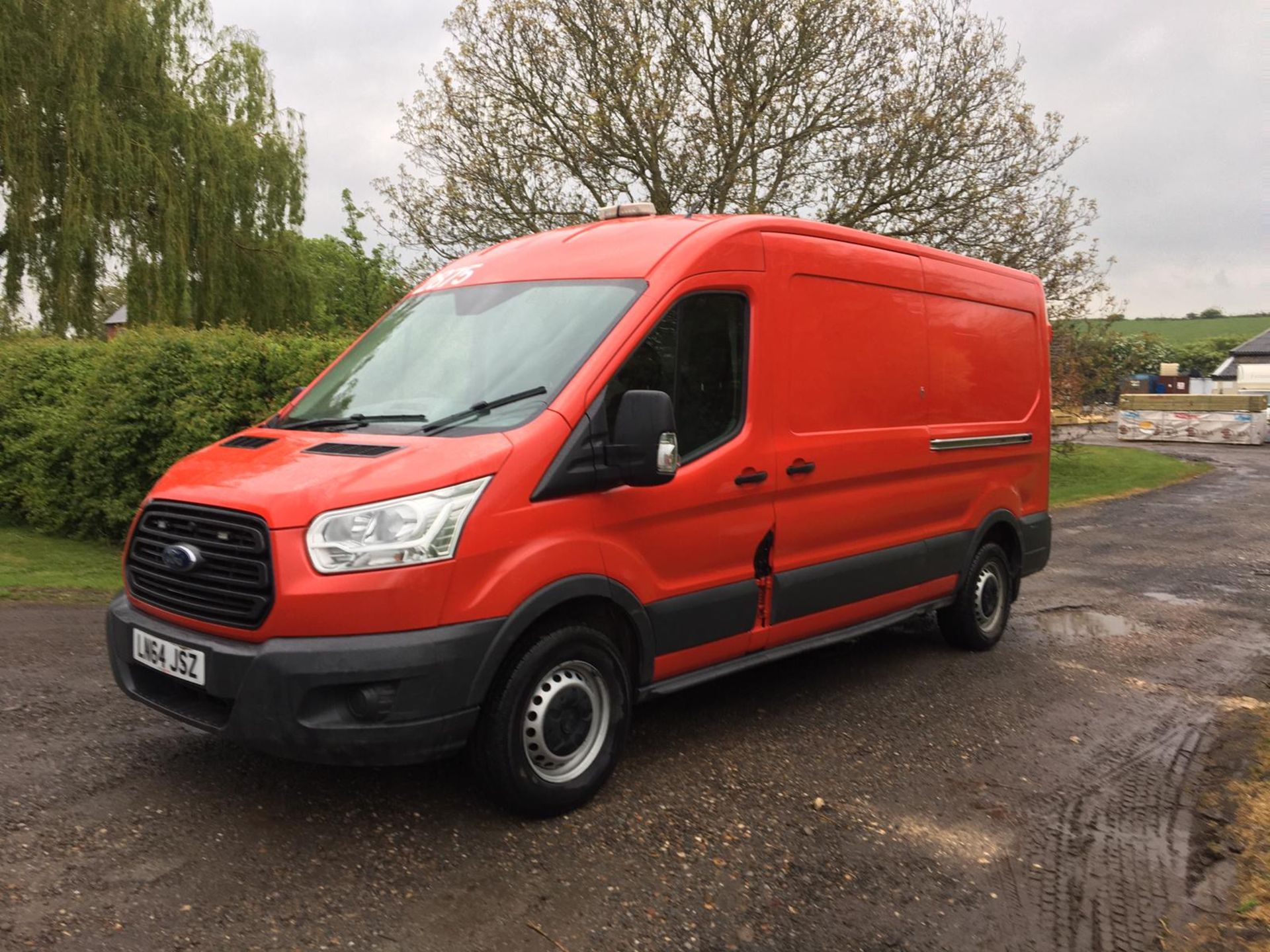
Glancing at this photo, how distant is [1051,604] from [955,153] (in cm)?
1280

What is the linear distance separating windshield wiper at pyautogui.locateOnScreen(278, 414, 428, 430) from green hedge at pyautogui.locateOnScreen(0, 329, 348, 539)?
4360 mm

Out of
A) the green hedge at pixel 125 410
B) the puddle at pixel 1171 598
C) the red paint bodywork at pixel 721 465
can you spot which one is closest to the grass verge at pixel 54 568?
the green hedge at pixel 125 410

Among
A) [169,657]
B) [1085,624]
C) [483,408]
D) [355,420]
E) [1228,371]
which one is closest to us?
[169,657]

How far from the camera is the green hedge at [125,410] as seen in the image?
347 inches

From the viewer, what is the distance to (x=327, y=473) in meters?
3.81

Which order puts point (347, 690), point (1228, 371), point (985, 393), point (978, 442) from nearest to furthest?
point (347, 690), point (978, 442), point (985, 393), point (1228, 371)

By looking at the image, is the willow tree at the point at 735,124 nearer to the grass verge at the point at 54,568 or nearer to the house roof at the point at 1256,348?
the grass verge at the point at 54,568

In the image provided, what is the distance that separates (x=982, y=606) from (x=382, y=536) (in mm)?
4791

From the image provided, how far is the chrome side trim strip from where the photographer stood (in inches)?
250

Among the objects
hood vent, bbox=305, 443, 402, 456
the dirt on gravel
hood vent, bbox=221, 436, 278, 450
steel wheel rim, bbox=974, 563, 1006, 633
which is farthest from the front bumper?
steel wheel rim, bbox=974, 563, 1006, 633

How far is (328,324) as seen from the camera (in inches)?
856

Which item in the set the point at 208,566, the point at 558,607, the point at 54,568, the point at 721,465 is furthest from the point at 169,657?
the point at 54,568

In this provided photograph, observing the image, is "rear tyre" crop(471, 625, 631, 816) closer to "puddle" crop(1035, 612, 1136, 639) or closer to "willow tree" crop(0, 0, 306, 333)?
"puddle" crop(1035, 612, 1136, 639)

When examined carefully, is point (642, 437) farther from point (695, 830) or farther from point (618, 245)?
point (695, 830)
